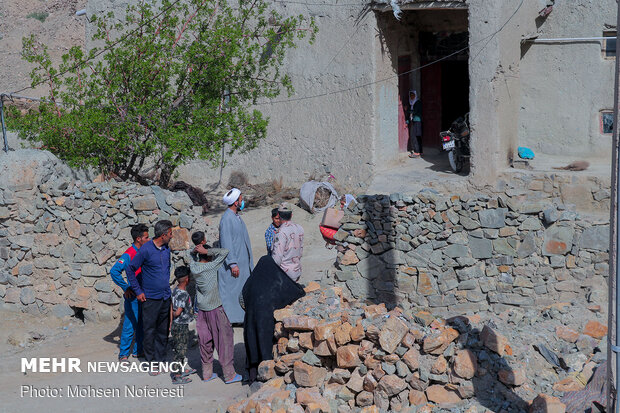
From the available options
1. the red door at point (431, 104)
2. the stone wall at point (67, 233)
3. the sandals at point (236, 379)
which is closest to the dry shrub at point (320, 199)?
the red door at point (431, 104)

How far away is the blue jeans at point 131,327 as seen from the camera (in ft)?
22.1

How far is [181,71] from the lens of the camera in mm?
10258

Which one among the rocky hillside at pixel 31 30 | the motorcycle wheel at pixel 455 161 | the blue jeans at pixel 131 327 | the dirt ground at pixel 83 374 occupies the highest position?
the rocky hillside at pixel 31 30

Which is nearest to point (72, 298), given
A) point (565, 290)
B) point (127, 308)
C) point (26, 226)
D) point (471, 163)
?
point (26, 226)

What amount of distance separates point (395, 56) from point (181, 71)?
152 inches

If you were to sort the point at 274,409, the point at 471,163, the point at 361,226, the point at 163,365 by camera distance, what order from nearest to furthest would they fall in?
the point at 274,409 → the point at 163,365 → the point at 361,226 → the point at 471,163

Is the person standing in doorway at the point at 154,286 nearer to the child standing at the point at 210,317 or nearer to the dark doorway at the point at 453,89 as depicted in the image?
the child standing at the point at 210,317

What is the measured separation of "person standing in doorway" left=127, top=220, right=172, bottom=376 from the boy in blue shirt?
17 cm

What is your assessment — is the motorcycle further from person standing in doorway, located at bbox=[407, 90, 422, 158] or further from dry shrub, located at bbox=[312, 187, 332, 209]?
dry shrub, located at bbox=[312, 187, 332, 209]

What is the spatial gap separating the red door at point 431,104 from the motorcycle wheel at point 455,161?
78.5 inches

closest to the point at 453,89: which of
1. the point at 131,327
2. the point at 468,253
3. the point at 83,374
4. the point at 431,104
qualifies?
the point at 431,104

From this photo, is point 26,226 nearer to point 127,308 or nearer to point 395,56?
point 127,308

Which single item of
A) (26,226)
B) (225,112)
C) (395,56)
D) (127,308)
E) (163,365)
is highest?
(395,56)

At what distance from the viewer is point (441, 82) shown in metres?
13.6
